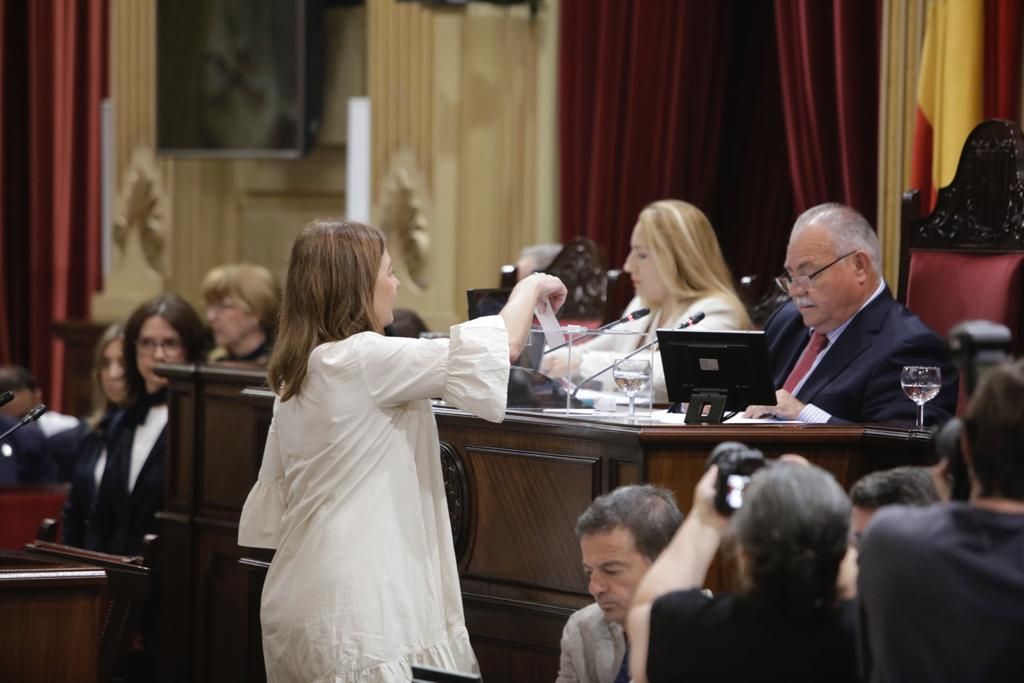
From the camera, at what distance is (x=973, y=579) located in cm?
222

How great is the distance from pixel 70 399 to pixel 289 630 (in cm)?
553

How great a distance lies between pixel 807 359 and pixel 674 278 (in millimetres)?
662

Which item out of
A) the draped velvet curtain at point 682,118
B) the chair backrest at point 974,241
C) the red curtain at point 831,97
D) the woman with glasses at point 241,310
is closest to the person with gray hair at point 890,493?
the chair backrest at point 974,241

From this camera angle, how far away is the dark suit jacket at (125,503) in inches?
216

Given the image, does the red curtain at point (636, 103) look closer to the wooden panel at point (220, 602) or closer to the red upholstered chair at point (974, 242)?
the red upholstered chair at point (974, 242)

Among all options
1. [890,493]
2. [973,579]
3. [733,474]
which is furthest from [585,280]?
[973,579]

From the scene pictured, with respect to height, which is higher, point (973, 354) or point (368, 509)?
point (973, 354)

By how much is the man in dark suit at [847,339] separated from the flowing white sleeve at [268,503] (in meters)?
1.17

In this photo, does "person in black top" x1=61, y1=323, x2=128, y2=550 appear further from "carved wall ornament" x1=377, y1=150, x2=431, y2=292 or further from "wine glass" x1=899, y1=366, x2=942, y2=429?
"wine glass" x1=899, y1=366, x2=942, y2=429

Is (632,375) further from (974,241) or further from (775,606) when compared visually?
(775,606)

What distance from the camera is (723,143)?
6.67 metres

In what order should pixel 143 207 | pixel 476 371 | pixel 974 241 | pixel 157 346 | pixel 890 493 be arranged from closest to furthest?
1. pixel 890 493
2. pixel 476 371
3. pixel 974 241
4. pixel 157 346
5. pixel 143 207

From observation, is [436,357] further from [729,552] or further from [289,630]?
[729,552]

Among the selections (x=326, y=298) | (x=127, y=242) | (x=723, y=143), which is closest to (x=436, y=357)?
(x=326, y=298)
